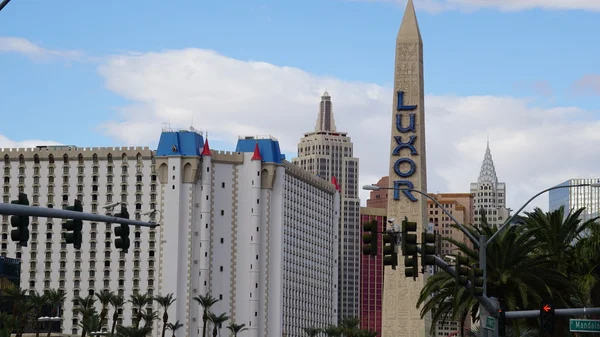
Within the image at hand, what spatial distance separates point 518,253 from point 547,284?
3766mm

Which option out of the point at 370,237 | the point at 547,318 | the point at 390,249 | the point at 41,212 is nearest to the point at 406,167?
the point at 547,318

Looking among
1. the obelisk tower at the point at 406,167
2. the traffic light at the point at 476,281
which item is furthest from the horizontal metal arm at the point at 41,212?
the obelisk tower at the point at 406,167

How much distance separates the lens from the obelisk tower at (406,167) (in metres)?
148

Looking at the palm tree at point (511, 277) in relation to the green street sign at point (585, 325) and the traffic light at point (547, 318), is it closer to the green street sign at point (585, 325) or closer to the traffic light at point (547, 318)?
the green street sign at point (585, 325)

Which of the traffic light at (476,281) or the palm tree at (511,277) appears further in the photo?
the palm tree at (511,277)

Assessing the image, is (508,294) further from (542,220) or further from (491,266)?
(542,220)

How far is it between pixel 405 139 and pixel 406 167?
3.39 m

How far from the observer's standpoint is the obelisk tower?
14850cm

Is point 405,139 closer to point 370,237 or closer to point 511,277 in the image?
point 511,277

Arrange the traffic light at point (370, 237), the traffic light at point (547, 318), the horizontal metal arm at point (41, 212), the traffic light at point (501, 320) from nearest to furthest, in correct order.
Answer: the horizontal metal arm at point (41, 212) → the traffic light at point (370, 237) → the traffic light at point (547, 318) → the traffic light at point (501, 320)

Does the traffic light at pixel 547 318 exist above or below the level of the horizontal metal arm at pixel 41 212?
below

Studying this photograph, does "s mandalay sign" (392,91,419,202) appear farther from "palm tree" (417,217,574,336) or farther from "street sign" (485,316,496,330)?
"street sign" (485,316,496,330)

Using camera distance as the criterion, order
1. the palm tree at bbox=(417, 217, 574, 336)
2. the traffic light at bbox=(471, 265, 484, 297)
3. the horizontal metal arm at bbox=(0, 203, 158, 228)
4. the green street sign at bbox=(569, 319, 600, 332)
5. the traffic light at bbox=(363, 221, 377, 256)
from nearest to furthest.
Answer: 1. the horizontal metal arm at bbox=(0, 203, 158, 228)
2. the traffic light at bbox=(363, 221, 377, 256)
3. the traffic light at bbox=(471, 265, 484, 297)
4. the green street sign at bbox=(569, 319, 600, 332)
5. the palm tree at bbox=(417, 217, 574, 336)

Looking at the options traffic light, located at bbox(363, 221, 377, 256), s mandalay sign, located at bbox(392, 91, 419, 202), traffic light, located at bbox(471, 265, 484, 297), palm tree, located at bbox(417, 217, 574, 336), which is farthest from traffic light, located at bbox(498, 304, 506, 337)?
s mandalay sign, located at bbox(392, 91, 419, 202)
